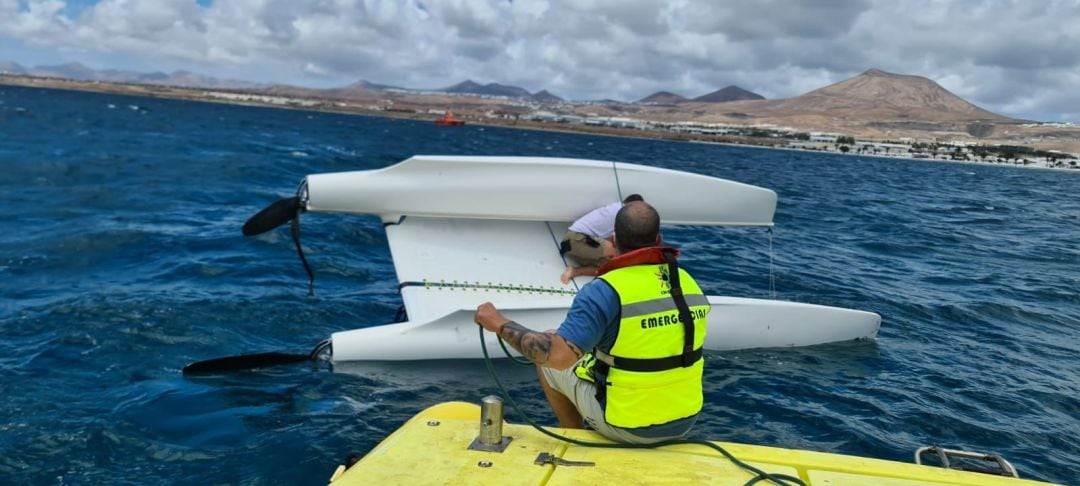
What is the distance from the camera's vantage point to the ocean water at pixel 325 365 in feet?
15.9

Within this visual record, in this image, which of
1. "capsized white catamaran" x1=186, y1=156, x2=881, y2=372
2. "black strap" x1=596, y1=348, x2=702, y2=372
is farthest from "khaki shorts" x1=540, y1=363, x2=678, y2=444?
"capsized white catamaran" x1=186, y1=156, x2=881, y2=372

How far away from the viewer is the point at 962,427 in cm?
→ 554

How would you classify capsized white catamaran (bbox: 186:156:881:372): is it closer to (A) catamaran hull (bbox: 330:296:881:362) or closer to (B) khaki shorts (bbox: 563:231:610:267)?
(A) catamaran hull (bbox: 330:296:881:362)

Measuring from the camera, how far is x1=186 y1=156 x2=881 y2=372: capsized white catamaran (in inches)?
263

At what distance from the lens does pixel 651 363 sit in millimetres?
3193

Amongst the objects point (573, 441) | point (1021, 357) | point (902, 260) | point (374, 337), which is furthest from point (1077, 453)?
point (902, 260)

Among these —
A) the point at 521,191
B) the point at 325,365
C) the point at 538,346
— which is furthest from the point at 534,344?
the point at 521,191

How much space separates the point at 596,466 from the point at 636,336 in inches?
23.2

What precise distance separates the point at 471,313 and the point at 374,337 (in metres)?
0.84

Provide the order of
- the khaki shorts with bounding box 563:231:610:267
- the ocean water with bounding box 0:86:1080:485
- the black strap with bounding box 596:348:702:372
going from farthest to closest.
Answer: the khaki shorts with bounding box 563:231:610:267
the ocean water with bounding box 0:86:1080:485
the black strap with bounding box 596:348:702:372

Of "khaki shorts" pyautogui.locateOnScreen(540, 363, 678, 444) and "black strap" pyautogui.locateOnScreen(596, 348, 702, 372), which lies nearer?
"black strap" pyautogui.locateOnScreen(596, 348, 702, 372)

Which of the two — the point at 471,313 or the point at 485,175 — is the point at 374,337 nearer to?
the point at 471,313

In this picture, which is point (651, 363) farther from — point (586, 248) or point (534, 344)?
point (586, 248)

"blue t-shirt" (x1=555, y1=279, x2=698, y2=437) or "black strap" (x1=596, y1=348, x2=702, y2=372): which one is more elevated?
"blue t-shirt" (x1=555, y1=279, x2=698, y2=437)
